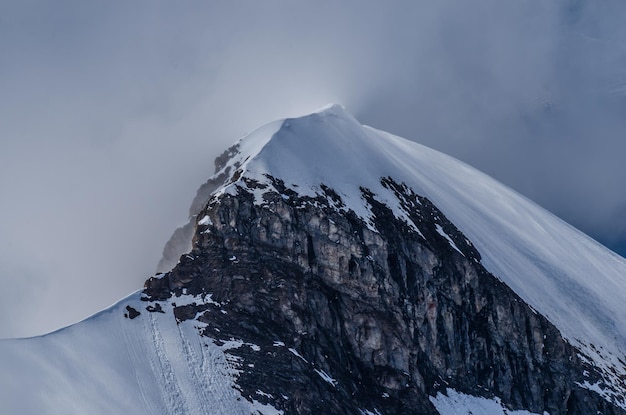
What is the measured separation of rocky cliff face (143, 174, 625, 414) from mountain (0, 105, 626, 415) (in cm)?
20

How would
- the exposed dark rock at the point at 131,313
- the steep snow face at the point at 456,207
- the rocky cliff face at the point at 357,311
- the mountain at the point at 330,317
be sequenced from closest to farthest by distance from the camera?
the mountain at the point at 330,317 → the exposed dark rock at the point at 131,313 → the rocky cliff face at the point at 357,311 → the steep snow face at the point at 456,207

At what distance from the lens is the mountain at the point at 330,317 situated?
123 metres

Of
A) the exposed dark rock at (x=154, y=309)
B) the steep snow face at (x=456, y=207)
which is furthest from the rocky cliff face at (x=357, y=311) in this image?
the steep snow face at (x=456, y=207)

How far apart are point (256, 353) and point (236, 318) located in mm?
5568

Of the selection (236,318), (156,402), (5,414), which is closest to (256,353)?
(236,318)

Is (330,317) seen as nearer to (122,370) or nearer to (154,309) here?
(154,309)

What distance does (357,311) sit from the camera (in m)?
143

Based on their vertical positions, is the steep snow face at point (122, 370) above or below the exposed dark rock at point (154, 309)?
below

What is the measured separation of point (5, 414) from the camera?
365 ft

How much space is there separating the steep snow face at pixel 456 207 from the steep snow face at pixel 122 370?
23518mm

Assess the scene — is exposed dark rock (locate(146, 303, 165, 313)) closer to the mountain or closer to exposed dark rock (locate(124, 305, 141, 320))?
the mountain

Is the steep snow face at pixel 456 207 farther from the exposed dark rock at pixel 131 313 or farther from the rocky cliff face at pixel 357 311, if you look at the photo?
the exposed dark rock at pixel 131 313

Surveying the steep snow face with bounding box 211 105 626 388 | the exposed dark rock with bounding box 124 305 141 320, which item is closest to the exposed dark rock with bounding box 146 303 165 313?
the exposed dark rock with bounding box 124 305 141 320

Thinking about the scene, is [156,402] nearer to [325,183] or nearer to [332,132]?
[325,183]
